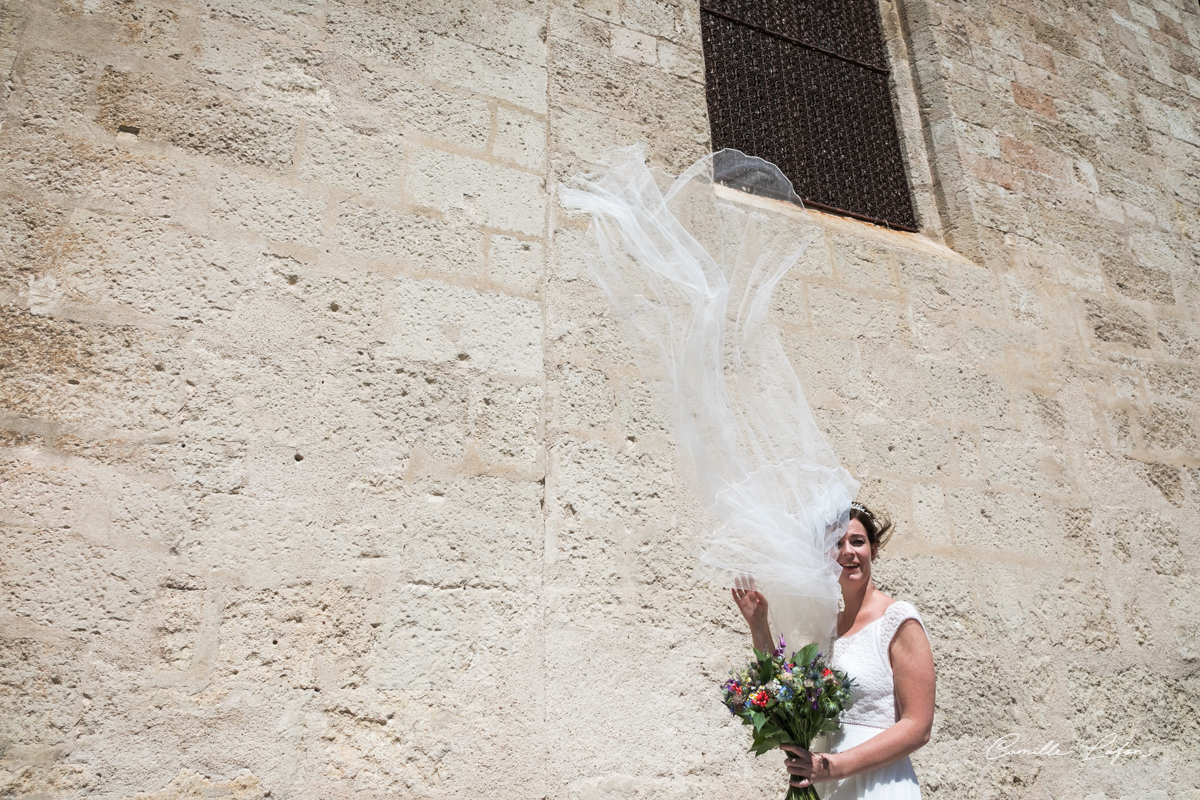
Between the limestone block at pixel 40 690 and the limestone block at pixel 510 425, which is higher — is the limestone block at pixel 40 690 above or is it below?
below

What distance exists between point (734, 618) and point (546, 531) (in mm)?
628

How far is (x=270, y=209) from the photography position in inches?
89.4

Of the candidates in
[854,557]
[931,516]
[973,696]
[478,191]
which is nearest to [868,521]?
[854,557]

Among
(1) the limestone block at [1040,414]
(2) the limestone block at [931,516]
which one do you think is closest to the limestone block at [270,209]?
(2) the limestone block at [931,516]

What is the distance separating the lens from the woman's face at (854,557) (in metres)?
1.94

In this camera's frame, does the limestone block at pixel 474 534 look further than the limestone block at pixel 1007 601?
No

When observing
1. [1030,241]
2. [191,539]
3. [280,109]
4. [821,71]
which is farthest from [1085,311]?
[191,539]

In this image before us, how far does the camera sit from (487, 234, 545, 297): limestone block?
2.48 meters

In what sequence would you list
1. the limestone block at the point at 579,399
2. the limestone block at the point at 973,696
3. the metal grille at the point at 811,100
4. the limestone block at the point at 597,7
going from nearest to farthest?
the limestone block at the point at 579,399 → the limestone block at the point at 973,696 → the limestone block at the point at 597,7 → the metal grille at the point at 811,100

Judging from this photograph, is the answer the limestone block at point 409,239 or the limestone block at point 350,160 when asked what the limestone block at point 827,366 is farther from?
the limestone block at point 350,160

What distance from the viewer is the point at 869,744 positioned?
1.70 m

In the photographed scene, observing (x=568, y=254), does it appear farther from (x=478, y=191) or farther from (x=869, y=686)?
(x=869, y=686)

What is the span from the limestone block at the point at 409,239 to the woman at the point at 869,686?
1.24 metres

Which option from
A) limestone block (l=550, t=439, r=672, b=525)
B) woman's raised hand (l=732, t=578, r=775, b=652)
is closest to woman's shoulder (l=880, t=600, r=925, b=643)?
woman's raised hand (l=732, t=578, r=775, b=652)
